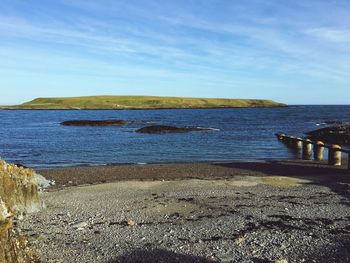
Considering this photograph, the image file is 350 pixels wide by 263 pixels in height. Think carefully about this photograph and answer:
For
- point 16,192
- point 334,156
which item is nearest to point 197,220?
point 16,192

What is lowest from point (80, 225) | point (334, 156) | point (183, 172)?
point (183, 172)

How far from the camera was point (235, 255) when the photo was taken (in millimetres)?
9547

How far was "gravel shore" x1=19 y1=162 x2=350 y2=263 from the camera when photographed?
9797 millimetres

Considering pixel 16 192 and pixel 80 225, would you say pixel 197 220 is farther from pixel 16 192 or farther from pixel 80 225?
pixel 16 192

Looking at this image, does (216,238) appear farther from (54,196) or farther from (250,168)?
(250,168)

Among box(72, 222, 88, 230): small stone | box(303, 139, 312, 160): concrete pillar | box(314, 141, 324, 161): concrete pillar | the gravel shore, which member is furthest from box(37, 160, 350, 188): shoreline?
box(72, 222, 88, 230): small stone

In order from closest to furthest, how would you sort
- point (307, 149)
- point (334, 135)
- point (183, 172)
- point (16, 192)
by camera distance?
1. point (16, 192)
2. point (183, 172)
3. point (307, 149)
4. point (334, 135)

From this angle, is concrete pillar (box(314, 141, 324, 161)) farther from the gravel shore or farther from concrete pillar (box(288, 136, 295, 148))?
the gravel shore

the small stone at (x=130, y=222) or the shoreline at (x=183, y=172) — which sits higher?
the small stone at (x=130, y=222)

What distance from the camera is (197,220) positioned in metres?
12.6

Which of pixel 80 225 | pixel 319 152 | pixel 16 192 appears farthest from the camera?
pixel 319 152

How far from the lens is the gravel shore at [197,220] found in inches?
386

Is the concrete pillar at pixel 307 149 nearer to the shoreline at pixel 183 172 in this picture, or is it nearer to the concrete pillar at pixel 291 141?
the shoreline at pixel 183 172

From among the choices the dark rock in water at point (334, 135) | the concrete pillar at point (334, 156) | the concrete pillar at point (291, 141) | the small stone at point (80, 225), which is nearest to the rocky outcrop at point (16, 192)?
the small stone at point (80, 225)
